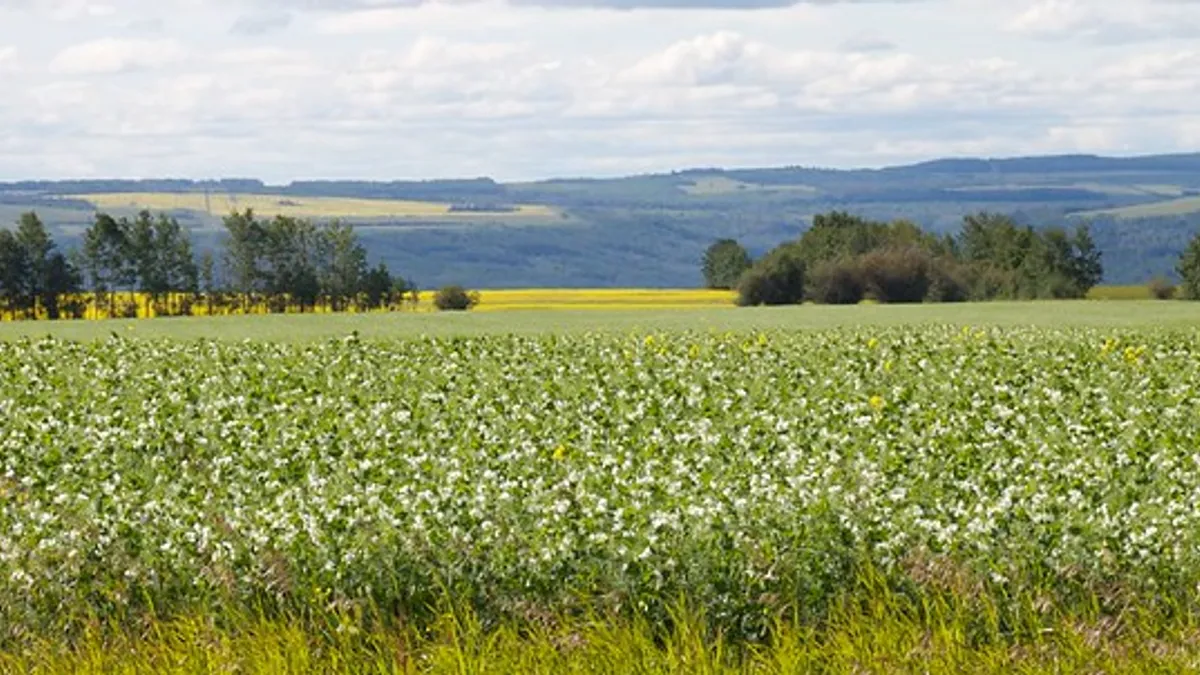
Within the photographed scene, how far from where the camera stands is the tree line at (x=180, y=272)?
11719 centimetres

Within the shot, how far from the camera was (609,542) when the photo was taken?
12.6 m

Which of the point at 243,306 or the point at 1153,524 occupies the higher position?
Answer: the point at 1153,524

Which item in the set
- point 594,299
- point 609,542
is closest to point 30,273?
point 594,299

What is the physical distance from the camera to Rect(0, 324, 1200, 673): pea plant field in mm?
11562

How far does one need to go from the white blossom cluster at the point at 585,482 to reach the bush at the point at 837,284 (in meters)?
78.1

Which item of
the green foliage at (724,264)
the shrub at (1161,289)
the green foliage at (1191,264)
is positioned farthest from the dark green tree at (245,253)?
the green foliage at (1191,264)

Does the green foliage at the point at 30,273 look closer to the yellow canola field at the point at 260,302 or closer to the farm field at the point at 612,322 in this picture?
the yellow canola field at the point at 260,302

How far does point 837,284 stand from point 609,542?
3714 inches

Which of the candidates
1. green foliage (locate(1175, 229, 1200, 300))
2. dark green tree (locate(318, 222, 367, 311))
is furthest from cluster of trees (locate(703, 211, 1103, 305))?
dark green tree (locate(318, 222, 367, 311))

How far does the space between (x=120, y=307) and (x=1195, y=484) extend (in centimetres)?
11061

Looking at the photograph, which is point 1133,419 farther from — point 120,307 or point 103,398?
point 120,307

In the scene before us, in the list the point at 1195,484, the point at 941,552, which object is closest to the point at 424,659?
the point at 941,552

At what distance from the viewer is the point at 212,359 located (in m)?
31.0

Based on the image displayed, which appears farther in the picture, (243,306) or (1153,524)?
(243,306)
